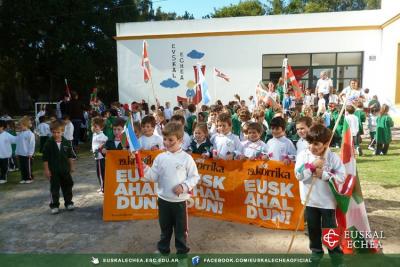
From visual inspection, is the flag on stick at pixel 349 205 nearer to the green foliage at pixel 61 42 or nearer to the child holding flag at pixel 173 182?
the child holding flag at pixel 173 182

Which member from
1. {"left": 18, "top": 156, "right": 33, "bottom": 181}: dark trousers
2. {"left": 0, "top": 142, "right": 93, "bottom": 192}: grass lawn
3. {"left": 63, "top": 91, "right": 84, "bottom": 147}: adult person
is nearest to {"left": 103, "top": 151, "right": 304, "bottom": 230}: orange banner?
{"left": 0, "top": 142, "right": 93, "bottom": 192}: grass lawn

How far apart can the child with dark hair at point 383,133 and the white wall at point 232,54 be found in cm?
841

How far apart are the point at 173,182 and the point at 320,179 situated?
152 centimetres

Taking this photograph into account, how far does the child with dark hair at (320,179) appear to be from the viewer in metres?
3.71

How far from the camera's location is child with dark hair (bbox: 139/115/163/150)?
6086 mm

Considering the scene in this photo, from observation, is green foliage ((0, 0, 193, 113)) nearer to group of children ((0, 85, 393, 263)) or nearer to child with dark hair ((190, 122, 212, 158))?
group of children ((0, 85, 393, 263))

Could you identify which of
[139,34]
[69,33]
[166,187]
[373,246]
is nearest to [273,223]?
[373,246]

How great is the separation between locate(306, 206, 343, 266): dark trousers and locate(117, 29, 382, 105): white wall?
16363mm

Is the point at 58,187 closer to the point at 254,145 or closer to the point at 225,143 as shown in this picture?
the point at 225,143

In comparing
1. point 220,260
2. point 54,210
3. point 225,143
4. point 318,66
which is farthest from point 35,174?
point 318,66

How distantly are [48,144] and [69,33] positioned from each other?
89.4ft
